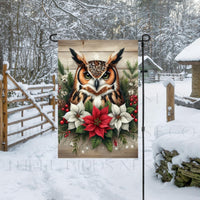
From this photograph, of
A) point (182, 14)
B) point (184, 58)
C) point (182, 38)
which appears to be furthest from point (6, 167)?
point (182, 38)

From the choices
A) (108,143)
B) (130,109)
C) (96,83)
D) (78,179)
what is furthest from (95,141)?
(78,179)

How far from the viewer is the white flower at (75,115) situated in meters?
2.31

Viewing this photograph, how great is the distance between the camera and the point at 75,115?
7.65 ft

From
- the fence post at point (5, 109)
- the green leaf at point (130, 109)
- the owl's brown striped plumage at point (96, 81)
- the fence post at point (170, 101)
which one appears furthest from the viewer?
the fence post at point (5, 109)

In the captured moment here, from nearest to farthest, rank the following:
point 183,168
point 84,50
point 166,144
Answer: point 84,50
point 183,168
point 166,144

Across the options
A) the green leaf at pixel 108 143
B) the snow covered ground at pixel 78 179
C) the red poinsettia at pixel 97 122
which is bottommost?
the snow covered ground at pixel 78 179

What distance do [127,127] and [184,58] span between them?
280 inches

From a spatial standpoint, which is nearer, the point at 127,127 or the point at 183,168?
the point at 127,127

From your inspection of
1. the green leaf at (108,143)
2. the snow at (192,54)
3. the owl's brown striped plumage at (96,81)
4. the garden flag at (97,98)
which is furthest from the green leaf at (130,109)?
the snow at (192,54)

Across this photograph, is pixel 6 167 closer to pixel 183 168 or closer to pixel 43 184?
pixel 43 184

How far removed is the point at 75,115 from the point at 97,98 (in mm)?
247

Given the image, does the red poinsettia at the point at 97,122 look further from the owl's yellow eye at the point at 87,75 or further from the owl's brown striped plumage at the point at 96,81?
the owl's yellow eye at the point at 87,75

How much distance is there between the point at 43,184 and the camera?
3.93 metres

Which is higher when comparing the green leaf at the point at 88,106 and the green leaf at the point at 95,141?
the green leaf at the point at 88,106
